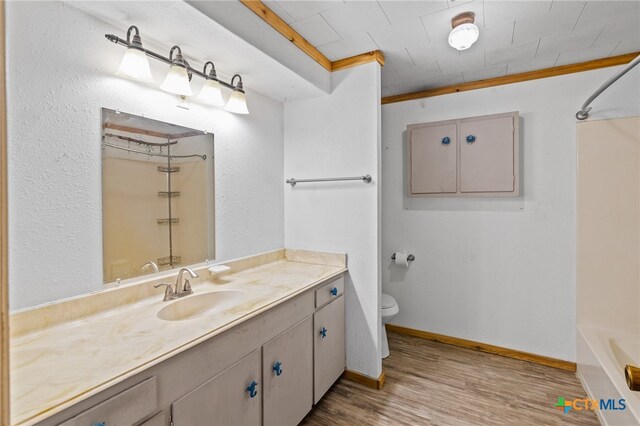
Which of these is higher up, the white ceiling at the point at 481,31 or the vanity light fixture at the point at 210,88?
the white ceiling at the point at 481,31

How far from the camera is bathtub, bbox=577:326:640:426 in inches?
58.4

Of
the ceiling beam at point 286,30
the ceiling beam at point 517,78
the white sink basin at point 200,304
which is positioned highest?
the ceiling beam at point 517,78

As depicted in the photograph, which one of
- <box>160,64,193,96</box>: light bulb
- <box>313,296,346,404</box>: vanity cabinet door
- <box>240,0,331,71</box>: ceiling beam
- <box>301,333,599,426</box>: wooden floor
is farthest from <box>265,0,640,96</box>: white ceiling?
<box>301,333,599,426</box>: wooden floor

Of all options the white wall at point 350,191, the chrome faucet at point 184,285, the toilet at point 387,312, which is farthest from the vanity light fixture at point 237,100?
the toilet at point 387,312

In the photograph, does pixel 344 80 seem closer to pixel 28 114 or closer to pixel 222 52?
pixel 222 52

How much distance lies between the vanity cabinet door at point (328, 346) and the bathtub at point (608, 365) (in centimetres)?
149

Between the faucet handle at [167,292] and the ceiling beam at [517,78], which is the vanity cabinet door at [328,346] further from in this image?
the ceiling beam at [517,78]

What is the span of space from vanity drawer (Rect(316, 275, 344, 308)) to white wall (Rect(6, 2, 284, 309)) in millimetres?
1128

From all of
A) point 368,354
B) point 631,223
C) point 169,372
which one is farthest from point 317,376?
point 631,223

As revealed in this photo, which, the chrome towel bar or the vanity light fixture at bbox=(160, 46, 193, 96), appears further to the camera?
the chrome towel bar

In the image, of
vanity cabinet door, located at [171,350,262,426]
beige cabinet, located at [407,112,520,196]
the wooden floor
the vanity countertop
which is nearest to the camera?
the vanity countertop

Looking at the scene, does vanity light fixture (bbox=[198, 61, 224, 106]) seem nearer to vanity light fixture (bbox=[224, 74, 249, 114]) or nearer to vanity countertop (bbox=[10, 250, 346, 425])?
vanity light fixture (bbox=[224, 74, 249, 114])

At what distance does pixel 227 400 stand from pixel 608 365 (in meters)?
2.16

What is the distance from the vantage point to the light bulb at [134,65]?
1.28 metres
